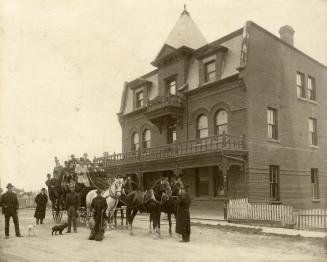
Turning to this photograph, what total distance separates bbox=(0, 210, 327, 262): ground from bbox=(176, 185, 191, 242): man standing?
1.31ft

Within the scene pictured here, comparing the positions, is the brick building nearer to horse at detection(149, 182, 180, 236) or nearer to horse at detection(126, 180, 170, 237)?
horse at detection(149, 182, 180, 236)

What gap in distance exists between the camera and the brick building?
920 inches

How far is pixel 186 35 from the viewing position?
29.0 metres

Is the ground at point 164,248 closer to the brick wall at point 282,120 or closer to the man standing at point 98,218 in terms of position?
the man standing at point 98,218

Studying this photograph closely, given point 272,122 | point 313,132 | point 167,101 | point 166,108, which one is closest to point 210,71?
point 167,101

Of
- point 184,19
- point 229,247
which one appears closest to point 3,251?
point 229,247

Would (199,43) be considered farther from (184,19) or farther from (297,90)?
(297,90)

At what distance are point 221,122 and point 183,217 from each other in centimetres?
1250

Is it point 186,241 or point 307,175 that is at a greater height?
point 307,175

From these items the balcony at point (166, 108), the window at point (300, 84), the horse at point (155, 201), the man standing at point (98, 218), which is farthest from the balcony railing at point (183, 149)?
the man standing at point (98, 218)

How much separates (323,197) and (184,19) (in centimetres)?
1542

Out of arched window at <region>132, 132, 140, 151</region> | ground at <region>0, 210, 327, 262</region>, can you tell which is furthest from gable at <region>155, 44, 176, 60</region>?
ground at <region>0, 210, 327, 262</region>

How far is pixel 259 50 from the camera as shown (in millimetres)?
24531

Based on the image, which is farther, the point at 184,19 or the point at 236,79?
the point at 184,19
